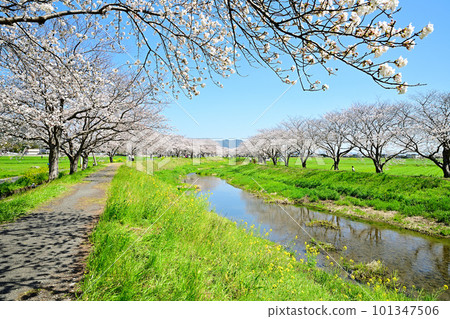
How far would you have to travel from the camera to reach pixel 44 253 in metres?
3.96

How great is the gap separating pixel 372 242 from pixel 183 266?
363 inches

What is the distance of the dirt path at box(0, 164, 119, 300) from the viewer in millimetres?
2920

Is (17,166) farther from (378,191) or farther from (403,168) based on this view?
(403,168)

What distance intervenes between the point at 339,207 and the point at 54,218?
15263 millimetres

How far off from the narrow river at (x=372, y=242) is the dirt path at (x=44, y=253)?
6147 mm

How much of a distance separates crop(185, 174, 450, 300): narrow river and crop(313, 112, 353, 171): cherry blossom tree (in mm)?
17835

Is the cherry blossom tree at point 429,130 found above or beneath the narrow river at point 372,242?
above

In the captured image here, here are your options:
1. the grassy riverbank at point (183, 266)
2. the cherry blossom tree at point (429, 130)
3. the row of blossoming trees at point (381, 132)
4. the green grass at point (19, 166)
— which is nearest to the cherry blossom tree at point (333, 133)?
the row of blossoming trees at point (381, 132)

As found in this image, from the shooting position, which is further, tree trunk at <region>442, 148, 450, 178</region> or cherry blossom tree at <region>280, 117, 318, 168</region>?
cherry blossom tree at <region>280, 117, 318, 168</region>

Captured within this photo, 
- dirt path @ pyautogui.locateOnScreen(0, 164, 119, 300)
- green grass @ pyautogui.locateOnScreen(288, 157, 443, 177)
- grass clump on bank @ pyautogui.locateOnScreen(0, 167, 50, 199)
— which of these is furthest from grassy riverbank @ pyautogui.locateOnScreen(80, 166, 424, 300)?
green grass @ pyautogui.locateOnScreen(288, 157, 443, 177)

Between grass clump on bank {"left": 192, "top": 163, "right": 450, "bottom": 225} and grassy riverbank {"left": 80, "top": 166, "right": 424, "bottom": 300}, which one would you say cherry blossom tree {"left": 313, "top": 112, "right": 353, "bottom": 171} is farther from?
grassy riverbank {"left": 80, "top": 166, "right": 424, "bottom": 300}

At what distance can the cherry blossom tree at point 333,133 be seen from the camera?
2838cm

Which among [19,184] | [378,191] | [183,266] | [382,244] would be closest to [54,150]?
[19,184]

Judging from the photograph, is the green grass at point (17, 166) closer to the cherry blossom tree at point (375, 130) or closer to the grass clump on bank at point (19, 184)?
the grass clump on bank at point (19, 184)
